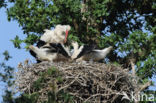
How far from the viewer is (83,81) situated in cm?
1423

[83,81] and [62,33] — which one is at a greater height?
[62,33]

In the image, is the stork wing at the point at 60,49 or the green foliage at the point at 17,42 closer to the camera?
the stork wing at the point at 60,49

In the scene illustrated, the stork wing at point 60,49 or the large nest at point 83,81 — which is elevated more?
the stork wing at point 60,49

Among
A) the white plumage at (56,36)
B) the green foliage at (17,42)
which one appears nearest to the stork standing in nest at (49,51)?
the white plumage at (56,36)

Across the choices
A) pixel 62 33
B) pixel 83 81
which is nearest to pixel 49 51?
pixel 62 33

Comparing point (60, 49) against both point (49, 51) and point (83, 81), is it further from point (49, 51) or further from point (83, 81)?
point (83, 81)

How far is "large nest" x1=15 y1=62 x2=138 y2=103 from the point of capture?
46.5 feet

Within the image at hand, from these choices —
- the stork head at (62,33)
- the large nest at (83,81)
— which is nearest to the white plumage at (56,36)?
the stork head at (62,33)

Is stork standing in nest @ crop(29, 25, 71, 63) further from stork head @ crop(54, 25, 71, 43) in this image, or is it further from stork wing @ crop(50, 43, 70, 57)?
stork head @ crop(54, 25, 71, 43)

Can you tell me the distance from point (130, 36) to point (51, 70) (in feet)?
18.7

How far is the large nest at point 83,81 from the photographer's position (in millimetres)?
14164

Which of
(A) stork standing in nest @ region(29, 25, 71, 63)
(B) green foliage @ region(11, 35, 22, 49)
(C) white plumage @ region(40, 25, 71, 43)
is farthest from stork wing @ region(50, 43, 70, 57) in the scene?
(B) green foliage @ region(11, 35, 22, 49)

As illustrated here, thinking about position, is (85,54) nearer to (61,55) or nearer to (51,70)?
(61,55)

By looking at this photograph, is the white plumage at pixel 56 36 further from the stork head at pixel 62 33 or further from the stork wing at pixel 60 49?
the stork wing at pixel 60 49
